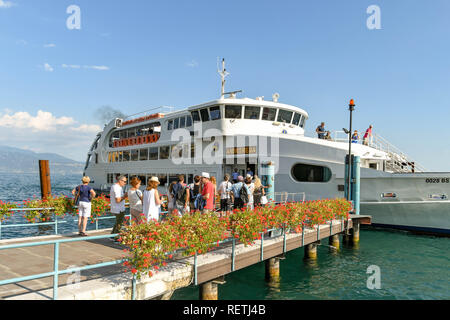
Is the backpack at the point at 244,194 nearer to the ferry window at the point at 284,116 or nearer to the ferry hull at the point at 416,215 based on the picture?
the ferry hull at the point at 416,215

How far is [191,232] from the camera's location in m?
6.68

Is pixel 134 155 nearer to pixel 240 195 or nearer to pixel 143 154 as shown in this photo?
pixel 143 154

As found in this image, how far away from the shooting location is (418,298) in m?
9.59

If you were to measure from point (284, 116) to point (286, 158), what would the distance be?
166 inches

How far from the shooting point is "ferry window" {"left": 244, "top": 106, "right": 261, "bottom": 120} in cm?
1995

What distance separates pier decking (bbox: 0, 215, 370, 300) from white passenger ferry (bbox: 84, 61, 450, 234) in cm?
850

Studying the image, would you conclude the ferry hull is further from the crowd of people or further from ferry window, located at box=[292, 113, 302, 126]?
the crowd of people

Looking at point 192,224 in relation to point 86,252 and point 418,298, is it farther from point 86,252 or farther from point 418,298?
point 418,298

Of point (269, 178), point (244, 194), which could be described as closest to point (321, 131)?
point (269, 178)

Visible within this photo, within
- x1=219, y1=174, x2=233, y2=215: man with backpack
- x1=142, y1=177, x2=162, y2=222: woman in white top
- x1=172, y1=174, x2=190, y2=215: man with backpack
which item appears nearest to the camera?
x1=142, y1=177, x2=162, y2=222: woman in white top

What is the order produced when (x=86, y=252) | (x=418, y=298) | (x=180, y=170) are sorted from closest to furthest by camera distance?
(x=86, y=252), (x=418, y=298), (x=180, y=170)

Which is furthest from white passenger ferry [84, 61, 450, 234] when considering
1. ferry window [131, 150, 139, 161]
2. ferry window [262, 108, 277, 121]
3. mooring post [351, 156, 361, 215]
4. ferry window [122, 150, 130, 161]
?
ferry window [122, 150, 130, 161]
